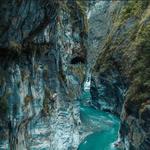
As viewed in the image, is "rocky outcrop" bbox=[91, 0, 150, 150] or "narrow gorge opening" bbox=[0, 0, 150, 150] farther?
"rocky outcrop" bbox=[91, 0, 150, 150]

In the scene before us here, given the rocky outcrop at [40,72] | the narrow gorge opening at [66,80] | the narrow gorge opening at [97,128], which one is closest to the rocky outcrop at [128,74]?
the narrow gorge opening at [66,80]

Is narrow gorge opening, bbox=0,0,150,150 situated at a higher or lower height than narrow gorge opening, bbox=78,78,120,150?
higher

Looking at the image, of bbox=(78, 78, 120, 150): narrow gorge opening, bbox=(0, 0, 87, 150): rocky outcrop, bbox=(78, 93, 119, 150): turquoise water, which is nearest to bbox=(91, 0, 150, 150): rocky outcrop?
bbox=(78, 78, 120, 150): narrow gorge opening

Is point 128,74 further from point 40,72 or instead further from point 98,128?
point 40,72

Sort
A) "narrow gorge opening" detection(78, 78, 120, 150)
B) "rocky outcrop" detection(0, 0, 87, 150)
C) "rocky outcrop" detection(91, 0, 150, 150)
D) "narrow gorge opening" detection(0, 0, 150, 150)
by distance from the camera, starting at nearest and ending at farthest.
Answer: "rocky outcrop" detection(0, 0, 87, 150) < "narrow gorge opening" detection(0, 0, 150, 150) < "rocky outcrop" detection(91, 0, 150, 150) < "narrow gorge opening" detection(78, 78, 120, 150)

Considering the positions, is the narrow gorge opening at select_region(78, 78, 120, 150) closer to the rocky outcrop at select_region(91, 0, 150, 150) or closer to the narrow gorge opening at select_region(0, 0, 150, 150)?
the narrow gorge opening at select_region(0, 0, 150, 150)

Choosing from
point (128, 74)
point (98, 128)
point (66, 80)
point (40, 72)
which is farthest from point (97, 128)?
point (40, 72)
